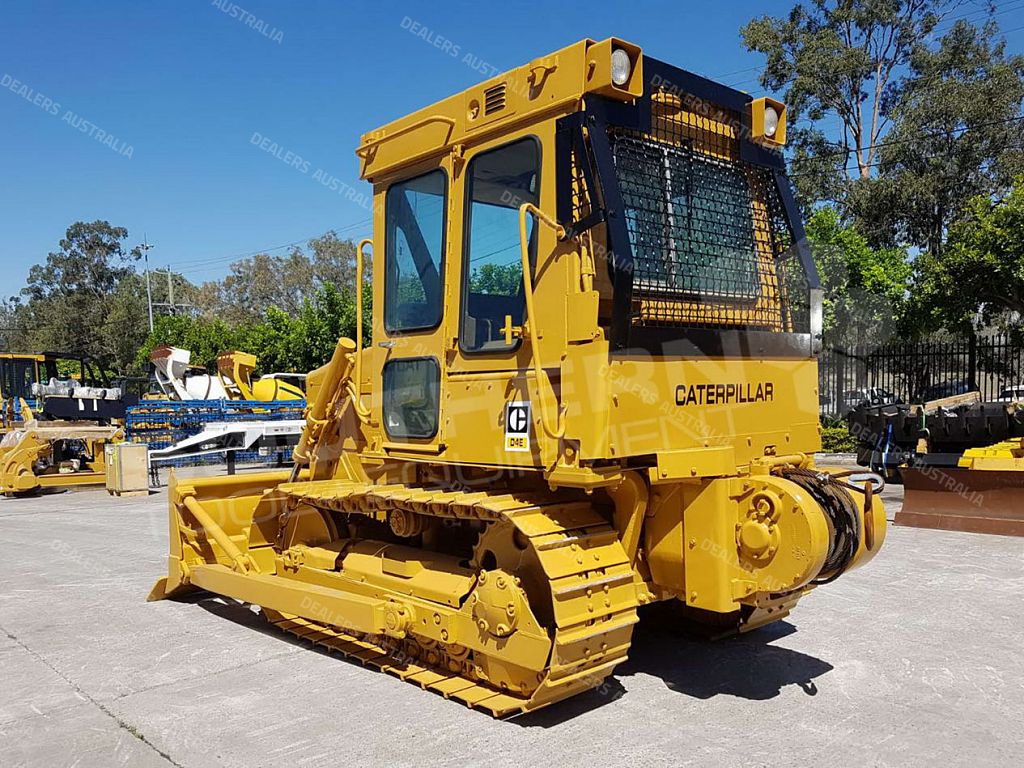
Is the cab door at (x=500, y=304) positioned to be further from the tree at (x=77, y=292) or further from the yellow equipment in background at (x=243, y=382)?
the tree at (x=77, y=292)

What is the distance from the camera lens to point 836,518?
4.17 m

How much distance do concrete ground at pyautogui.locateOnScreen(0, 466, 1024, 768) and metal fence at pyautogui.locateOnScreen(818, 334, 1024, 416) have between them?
36.9 feet

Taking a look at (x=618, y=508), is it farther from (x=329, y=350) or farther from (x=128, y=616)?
(x=329, y=350)

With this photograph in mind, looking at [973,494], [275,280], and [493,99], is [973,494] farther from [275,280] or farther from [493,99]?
[275,280]

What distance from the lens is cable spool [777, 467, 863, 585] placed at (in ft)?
13.6

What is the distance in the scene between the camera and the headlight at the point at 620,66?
412 cm

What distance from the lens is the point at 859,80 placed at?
30422 mm

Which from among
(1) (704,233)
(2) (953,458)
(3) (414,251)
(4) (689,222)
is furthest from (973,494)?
(3) (414,251)

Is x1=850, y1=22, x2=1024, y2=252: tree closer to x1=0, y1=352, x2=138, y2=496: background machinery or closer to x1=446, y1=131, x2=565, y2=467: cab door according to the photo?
x1=0, y1=352, x2=138, y2=496: background machinery

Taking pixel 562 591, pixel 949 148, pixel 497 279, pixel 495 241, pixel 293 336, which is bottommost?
pixel 562 591

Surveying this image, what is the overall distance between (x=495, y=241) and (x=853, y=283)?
687 inches

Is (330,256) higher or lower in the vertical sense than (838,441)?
higher

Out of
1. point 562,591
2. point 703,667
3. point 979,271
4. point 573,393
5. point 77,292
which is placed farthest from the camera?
point 77,292

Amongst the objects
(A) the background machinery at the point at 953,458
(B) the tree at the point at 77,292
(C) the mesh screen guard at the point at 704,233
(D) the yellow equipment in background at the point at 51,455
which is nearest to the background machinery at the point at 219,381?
(D) the yellow equipment in background at the point at 51,455
